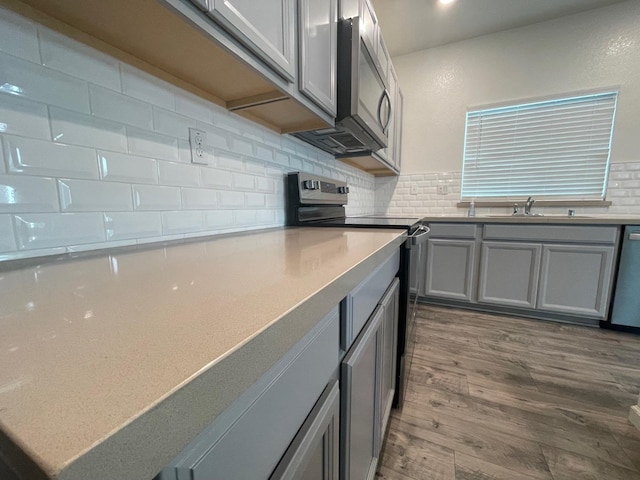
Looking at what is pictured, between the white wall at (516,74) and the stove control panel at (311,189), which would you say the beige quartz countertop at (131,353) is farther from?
the white wall at (516,74)

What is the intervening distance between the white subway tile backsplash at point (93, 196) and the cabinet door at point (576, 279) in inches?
112

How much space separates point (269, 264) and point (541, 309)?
2738mm

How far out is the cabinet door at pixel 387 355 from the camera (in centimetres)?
96

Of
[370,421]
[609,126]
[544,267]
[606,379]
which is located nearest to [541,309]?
[544,267]

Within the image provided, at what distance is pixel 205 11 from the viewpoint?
0.61 m

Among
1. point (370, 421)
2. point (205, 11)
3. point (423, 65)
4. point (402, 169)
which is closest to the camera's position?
point (205, 11)

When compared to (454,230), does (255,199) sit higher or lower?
higher

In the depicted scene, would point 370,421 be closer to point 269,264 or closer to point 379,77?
point 269,264

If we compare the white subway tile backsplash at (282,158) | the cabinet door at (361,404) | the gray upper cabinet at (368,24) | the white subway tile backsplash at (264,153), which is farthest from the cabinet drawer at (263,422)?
the gray upper cabinet at (368,24)

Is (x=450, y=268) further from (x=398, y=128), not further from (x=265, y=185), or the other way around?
(x=265, y=185)

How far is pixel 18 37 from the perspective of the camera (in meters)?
0.56

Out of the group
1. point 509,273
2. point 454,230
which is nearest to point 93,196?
point 454,230

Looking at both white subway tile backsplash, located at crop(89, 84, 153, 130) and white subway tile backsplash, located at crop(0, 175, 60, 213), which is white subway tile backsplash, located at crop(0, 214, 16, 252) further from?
white subway tile backsplash, located at crop(89, 84, 153, 130)

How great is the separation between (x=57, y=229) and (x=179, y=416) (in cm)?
70
